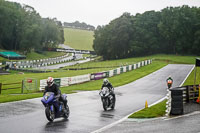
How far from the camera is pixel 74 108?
58.5 ft

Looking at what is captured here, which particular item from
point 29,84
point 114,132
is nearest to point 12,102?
point 114,132

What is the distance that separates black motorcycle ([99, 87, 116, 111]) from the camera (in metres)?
17.4

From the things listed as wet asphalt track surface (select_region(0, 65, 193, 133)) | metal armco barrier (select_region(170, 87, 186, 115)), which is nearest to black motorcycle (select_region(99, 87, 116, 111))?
wet asphalt track surface (select_region(0, 65, 193, 133))

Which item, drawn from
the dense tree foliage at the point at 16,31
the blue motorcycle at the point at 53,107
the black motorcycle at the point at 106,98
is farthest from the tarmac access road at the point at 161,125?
the dense tree foliage at the point at 16,31

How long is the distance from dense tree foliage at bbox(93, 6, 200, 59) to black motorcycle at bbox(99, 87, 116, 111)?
80353mm

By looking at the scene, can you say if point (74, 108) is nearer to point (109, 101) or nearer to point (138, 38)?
Answer: point (109, 101)

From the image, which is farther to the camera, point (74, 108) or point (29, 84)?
point (29, 84)

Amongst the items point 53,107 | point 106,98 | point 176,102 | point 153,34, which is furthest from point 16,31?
point 53,107

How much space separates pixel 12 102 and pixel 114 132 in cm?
904

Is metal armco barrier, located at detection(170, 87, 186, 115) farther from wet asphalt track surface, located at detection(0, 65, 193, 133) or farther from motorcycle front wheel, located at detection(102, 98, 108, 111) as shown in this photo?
motorcycle front wheel, located at detection(102, 98, 108, 111)

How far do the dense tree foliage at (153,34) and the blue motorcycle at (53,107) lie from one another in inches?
3342

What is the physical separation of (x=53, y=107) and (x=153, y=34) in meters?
91.2

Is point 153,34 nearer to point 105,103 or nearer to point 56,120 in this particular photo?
point 105,103

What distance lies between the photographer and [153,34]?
101688mm
